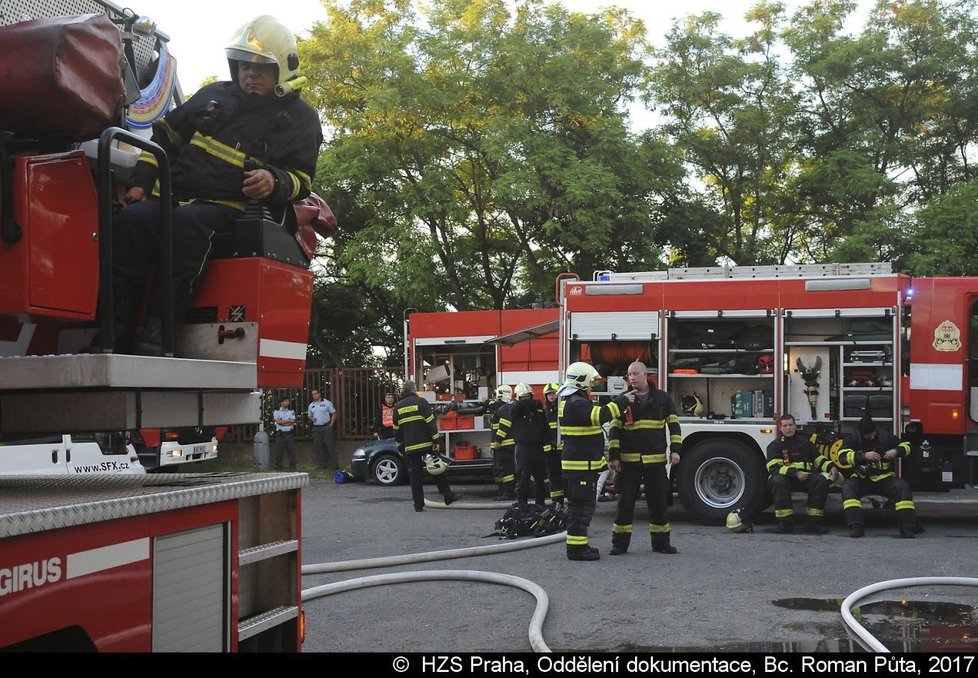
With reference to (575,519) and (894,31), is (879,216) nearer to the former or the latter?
(894,31)

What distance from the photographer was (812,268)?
11.3 metres

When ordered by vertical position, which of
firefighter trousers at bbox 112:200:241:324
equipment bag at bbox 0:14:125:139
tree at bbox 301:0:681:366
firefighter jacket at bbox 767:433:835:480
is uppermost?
tree at bbox 301:0:681:366

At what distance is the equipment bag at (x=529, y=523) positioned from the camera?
9.96m

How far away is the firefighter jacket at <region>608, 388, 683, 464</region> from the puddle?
2.34 meters

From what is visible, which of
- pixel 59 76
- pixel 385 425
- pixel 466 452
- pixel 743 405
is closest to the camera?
pixel 59 76

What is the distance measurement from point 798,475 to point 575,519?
295 cm

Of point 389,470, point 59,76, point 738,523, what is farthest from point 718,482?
point 59,76

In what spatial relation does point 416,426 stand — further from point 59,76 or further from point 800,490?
point 59,76

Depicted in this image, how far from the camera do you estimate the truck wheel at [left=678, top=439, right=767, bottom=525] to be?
35.2 feet

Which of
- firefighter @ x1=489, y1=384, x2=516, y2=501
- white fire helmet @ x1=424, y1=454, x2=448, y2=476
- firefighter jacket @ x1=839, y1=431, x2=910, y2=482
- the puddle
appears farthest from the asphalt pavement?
firefighter @ x1=489, y1=384, x2=516, y2=501

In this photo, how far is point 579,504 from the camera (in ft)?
28.6

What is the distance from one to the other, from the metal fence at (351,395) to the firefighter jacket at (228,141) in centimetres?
1574

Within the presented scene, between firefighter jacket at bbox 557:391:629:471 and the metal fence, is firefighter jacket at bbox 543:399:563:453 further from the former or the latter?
the metal fence

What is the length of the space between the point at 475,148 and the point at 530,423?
9.57 m
